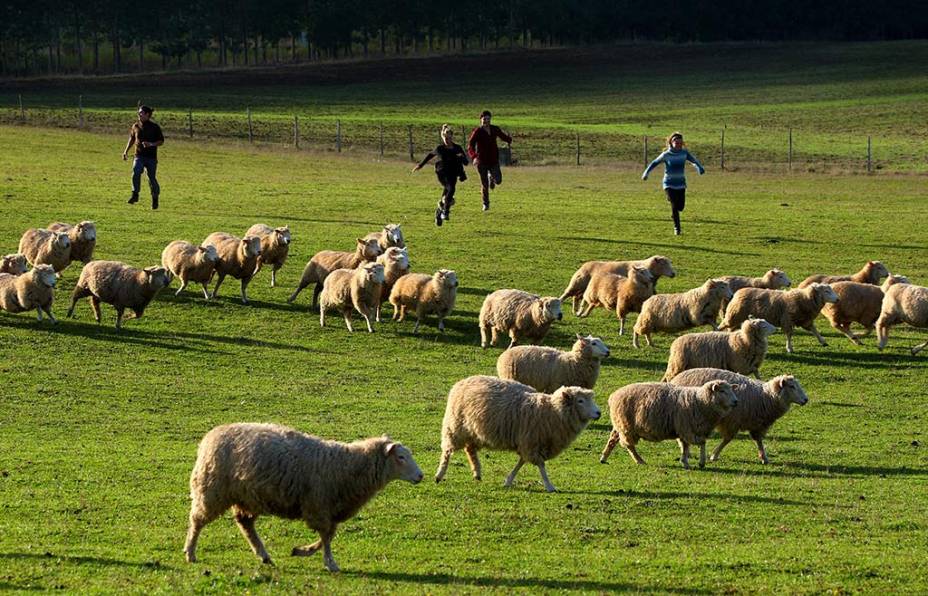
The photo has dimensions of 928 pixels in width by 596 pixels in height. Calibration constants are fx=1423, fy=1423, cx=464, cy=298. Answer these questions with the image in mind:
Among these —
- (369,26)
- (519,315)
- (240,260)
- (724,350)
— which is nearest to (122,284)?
(240,260)

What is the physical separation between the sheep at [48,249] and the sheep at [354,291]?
529 cm

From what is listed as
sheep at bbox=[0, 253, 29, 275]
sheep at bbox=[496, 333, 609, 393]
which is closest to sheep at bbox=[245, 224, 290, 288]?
sheep at bbox=[0, 253, 29, 275]

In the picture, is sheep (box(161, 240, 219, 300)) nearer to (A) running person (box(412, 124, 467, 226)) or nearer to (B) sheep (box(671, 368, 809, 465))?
(A) running person (box(412, 124, 467, 226))

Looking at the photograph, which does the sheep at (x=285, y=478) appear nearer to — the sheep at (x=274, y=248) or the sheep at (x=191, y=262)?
the sheep at (x=191, y=262)

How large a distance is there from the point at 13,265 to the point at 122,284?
8.59 ft

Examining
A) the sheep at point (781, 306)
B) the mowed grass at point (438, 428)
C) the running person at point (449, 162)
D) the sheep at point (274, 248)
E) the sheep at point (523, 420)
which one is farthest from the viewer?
the running person at point (449, 162)

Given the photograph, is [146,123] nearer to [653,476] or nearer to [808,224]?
[808,224]

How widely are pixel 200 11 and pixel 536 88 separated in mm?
34678

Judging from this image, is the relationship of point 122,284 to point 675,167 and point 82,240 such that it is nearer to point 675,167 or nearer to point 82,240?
point 82,240

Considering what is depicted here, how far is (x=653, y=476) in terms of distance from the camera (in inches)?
631

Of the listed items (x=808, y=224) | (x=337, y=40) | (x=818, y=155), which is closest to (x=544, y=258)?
(x=808, y=224)

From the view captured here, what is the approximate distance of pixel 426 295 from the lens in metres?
24.5

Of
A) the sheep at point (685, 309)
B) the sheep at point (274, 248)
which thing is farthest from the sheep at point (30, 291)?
the sheep at point (685, 309)

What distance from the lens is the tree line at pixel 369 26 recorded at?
376ft
